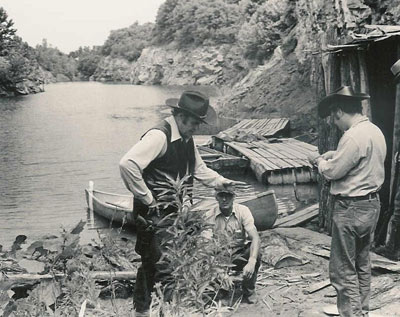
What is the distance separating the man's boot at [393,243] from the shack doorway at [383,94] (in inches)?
21.1

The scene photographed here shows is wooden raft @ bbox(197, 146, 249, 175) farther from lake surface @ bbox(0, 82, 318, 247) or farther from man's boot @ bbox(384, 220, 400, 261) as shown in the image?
man's boot @ bbox(384, 220, 400, 261)

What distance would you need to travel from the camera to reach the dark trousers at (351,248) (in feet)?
16.2

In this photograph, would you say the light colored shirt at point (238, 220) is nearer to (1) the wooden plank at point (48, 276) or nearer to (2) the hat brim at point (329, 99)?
(1) the wooden plank at point (48, 276)

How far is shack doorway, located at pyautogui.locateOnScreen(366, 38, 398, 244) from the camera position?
7.45 metres

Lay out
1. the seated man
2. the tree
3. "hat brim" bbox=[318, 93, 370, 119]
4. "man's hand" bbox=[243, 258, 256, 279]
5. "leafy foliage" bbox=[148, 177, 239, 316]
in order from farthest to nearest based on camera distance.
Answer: the tree, the seated man, "man's hand" bbox=[243, 258, 256, 279], "hat brim" bbox=[318, 93, 370, 119], "leafy foliage" bbox=[148, 177, 239, 316]

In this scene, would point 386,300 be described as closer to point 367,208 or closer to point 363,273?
point 363,273

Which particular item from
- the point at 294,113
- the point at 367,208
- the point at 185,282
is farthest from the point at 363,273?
the point at 294,113

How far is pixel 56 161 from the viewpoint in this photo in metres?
23.5

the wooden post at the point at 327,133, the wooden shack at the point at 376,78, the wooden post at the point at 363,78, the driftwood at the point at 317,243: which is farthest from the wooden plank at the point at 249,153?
the wooden post at the point at 363,78

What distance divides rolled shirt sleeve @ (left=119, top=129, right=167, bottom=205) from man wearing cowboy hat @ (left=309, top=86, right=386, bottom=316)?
141 centimetres

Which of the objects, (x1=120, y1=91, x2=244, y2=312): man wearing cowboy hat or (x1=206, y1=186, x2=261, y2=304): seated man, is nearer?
(x1=120, y1=91, x2=244, y2=312): man wearing cowboy hat

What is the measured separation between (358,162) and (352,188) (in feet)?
0.73

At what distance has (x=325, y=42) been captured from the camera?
8.04 m

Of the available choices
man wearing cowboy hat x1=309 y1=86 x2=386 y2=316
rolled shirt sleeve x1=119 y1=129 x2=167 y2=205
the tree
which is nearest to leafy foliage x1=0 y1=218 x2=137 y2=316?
rolled shirt sleeve x1=119 y1=129 x2=167 y2=205
